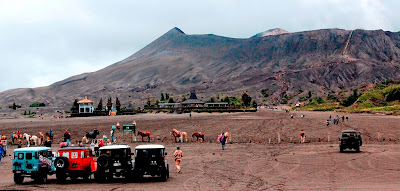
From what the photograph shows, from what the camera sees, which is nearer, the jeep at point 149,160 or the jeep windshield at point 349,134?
the jeep at point 149,160

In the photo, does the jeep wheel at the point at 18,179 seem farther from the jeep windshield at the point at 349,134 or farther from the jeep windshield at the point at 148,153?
the jeep windshield at the point at 349,134

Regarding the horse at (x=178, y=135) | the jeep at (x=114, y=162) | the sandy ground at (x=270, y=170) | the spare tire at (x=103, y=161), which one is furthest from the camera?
the horse at (x=178, y=135)

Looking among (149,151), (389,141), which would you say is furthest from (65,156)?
(389,141)

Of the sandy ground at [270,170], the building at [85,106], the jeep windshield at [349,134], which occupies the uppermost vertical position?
the building at [85,106]

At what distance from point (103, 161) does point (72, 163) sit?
158 cm

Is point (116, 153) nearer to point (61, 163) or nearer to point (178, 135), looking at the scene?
point (61, 163)

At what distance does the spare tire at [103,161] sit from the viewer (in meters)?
22.2

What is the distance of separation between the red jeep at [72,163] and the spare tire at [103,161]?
86 centimetres

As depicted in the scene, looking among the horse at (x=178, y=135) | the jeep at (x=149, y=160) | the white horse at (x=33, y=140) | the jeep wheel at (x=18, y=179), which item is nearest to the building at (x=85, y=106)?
the white horse at (x=33, y=140)

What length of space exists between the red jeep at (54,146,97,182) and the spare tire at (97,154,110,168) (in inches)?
33.9

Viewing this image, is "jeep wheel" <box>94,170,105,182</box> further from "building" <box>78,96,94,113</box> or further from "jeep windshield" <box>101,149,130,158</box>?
"building" <box>78,96,94,113</box>

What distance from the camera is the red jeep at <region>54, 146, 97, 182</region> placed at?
2259cm

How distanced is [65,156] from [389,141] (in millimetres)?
33710

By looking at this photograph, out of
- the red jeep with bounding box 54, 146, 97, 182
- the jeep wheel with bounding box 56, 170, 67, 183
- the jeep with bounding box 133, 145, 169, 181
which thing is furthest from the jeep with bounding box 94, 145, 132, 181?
the jeep wheel with bounding box 56, 170, 67, 183
